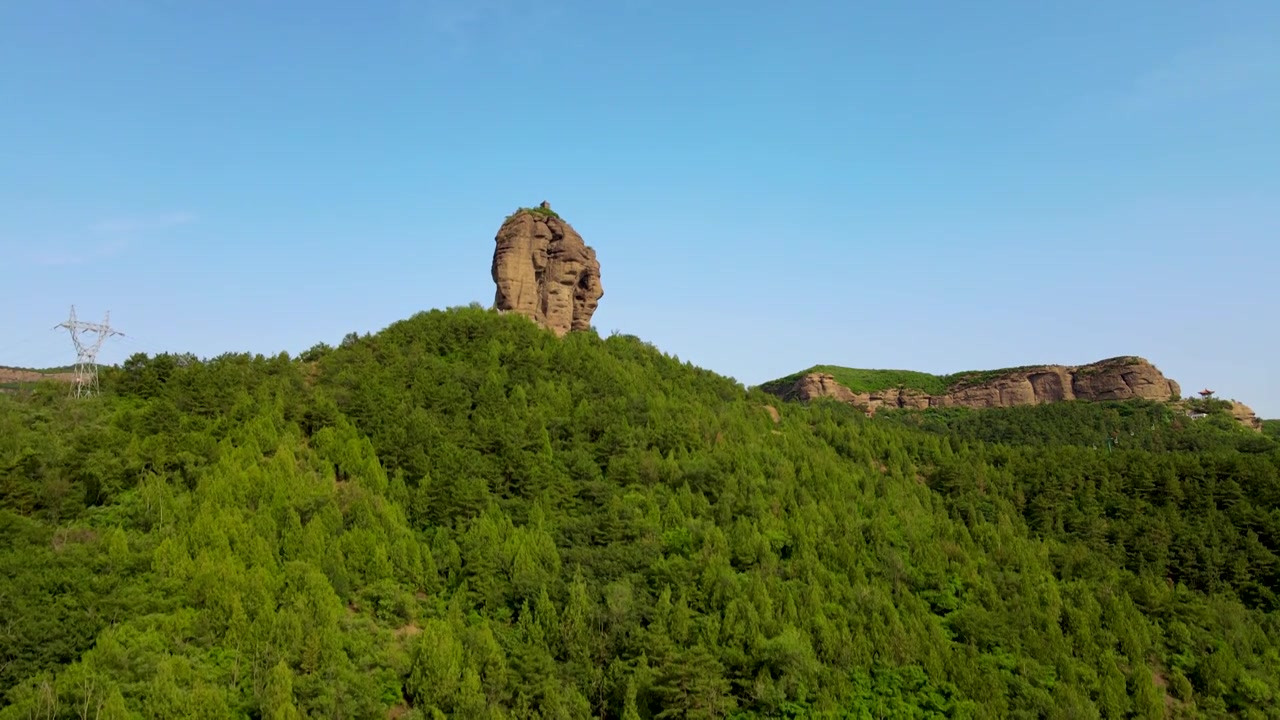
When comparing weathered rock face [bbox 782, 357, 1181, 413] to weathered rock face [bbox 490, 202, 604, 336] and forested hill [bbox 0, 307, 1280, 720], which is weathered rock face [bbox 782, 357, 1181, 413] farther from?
weathered rock face [bbox 490, 202, 604, 336]

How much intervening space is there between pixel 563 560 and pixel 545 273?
5296cm

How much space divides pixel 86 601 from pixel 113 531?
7.60m

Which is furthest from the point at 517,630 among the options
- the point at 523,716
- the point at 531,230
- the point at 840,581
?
the point at 531,230

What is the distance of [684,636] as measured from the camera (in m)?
49.3

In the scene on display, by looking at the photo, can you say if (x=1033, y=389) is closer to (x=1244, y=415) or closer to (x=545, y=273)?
(x=1244, y=415)

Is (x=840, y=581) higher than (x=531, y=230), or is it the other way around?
(x=531, y=230)

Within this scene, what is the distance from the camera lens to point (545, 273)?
339 ft

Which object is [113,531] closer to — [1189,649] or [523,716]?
[523,716]

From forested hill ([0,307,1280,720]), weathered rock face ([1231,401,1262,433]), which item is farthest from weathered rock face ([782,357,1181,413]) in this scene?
forested hill ([0,307,1280,720])

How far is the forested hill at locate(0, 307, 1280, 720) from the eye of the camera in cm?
4325

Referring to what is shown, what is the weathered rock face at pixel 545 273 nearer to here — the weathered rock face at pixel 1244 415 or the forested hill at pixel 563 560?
the forested hill at pixel 563 560

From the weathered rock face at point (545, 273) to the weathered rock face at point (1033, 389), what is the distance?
242 ft

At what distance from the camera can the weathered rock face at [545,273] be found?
330 feet

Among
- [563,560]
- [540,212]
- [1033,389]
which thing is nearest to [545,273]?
[540,212]
